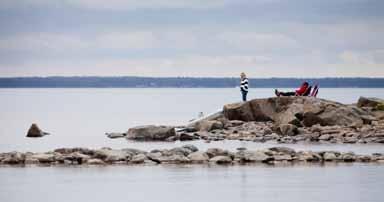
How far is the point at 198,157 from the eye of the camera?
127 feet

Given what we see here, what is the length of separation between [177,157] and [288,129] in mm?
11817

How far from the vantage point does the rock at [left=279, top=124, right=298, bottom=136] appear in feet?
163

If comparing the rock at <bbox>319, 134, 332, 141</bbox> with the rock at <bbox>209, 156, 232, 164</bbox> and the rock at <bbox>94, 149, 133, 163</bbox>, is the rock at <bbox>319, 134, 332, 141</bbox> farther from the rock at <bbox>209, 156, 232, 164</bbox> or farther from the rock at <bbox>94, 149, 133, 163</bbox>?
the rock at <bbox>94, 149, 133, 163</bbox>

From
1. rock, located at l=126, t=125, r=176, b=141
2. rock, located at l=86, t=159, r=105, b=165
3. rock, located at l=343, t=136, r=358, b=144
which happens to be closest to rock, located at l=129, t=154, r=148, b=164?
rock, located at l=86, t=159, r=105, b=165

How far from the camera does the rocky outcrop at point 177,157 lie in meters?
38.8

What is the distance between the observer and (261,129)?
168 ft

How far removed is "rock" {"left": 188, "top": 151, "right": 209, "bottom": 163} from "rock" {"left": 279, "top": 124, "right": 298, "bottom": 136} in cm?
1108

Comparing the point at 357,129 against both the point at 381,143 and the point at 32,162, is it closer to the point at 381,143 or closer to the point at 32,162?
the point at 381,143

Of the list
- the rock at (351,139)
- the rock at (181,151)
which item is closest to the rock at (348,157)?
the rock at (181,151)

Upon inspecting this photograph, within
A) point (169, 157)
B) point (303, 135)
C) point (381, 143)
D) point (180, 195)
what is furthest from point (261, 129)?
point (180, 195)

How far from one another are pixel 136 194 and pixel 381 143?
60.9 ft

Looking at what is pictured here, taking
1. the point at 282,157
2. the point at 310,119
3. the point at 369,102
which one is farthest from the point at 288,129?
the point at 282,157

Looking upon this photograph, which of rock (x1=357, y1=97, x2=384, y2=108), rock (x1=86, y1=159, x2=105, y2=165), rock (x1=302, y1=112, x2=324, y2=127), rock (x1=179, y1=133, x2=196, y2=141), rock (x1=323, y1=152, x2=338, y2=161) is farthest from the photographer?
rock (x1=357, y1=97, x2=384, y2=108)

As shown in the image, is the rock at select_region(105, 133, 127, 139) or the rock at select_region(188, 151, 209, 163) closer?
the rock at select_region(188, 151, 209, 163)
